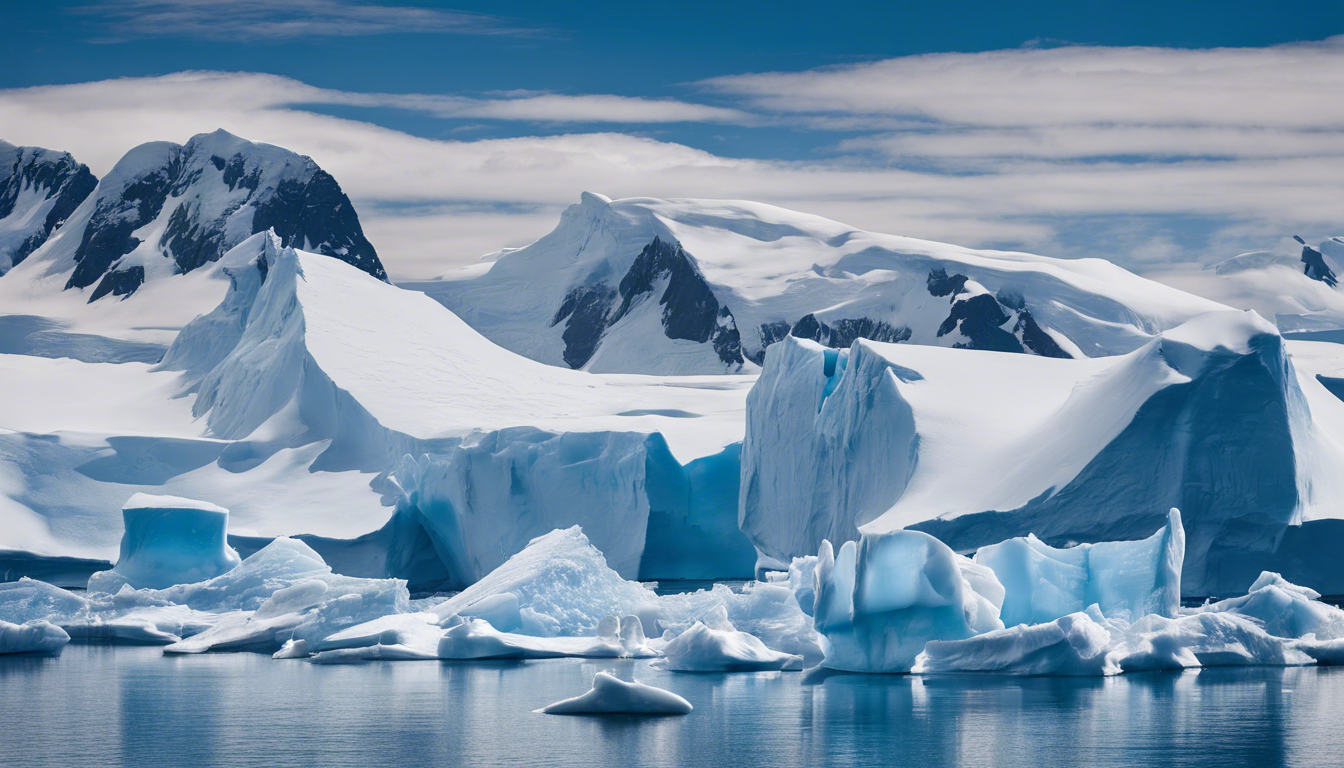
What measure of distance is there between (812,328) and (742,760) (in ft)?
234

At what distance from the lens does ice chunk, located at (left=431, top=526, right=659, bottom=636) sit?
57.6 feet

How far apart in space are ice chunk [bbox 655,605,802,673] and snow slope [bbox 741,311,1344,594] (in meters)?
4.67

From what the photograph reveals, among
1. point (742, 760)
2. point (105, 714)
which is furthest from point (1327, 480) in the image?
point (105, 714)

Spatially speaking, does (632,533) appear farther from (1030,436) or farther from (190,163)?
(190,163)

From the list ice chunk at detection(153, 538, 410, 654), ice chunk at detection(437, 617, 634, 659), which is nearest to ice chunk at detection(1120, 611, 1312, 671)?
ice chunk at detection(437, 617, 634, 659)

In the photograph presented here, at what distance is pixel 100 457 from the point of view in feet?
92.3

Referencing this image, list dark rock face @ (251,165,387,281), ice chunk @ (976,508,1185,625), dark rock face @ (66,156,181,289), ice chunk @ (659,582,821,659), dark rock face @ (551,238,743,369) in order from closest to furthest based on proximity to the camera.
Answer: ice chunk @ (976,508,1185,625) < ice chunk @ (659,582,821,659) < dark rock face @ (251,165,387,281) < dark rock face @ (66,156,181,289) < dark rock face @ (551,238,743,369)

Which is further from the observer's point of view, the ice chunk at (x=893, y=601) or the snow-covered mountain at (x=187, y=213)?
the snow-covered mountain at (x=187, y=213)

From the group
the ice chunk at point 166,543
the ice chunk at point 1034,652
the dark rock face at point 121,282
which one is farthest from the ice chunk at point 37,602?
the dark rock face at point 121,282

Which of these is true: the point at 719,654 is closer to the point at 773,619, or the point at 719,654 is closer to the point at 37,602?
the point at 773,619

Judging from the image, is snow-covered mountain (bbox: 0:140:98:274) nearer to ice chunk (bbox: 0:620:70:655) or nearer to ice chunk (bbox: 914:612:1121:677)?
ice chunk (bbox: 0:620:70:655)

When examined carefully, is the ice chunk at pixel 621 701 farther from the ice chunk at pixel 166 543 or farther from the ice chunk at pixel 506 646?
the ice chunk at pixel 166 543

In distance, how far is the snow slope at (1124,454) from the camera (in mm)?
18703

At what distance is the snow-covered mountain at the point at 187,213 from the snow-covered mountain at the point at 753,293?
27.0ft
